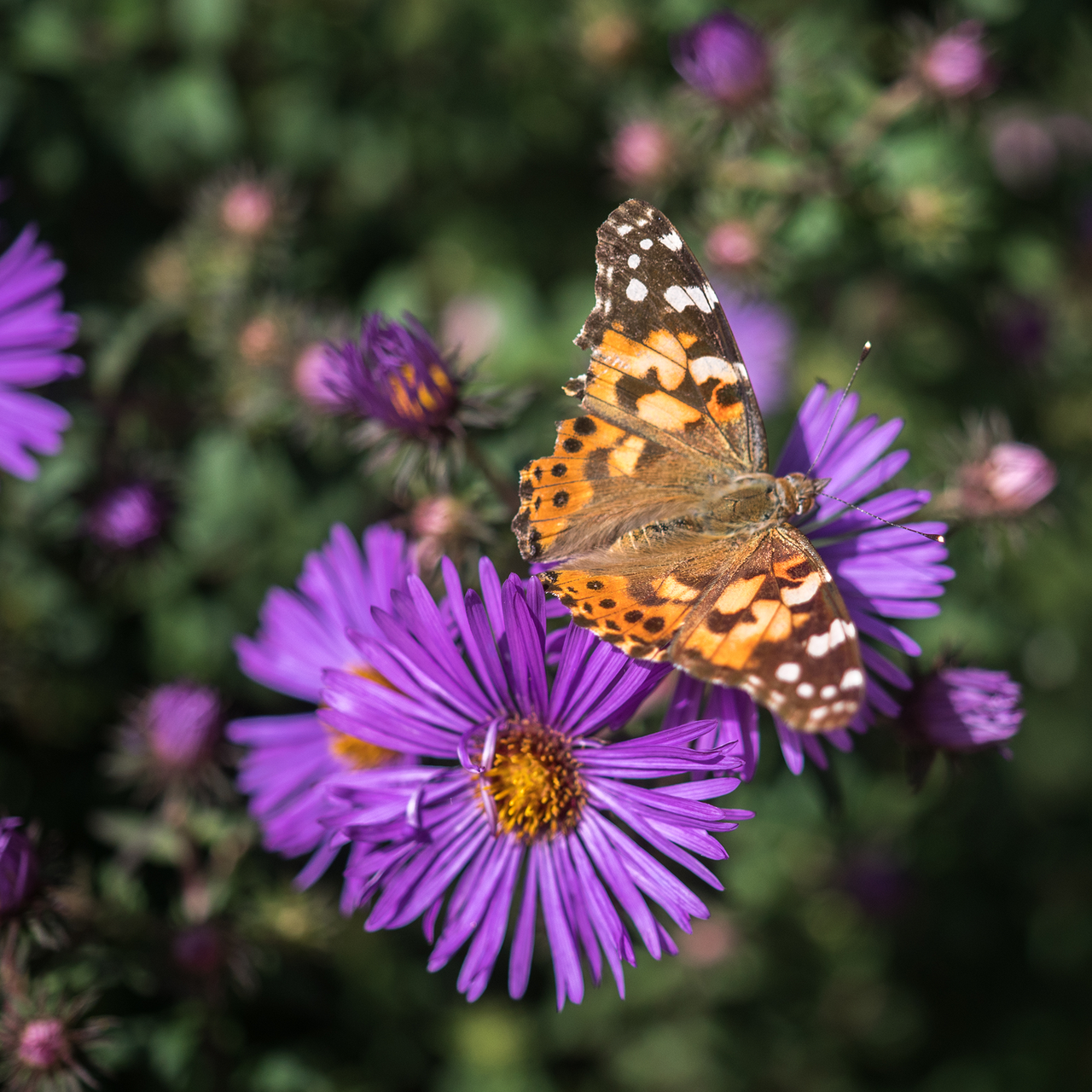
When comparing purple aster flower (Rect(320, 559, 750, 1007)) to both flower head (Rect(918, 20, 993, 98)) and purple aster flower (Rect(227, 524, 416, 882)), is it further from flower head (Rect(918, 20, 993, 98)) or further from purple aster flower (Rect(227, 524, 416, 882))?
flower head (Rect(918, 20, 993, 98))

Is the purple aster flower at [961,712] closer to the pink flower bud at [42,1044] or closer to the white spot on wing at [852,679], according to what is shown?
the white spot on wing at [852,679]

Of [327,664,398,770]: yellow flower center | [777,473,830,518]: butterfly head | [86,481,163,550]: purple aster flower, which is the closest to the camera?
[777,473,830,518]: butterfly head

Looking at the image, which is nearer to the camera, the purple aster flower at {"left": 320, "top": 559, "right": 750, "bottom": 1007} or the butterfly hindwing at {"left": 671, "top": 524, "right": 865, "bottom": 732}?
the butterfly hindwing at {"left": 671, "top": 524, "right": 865, "bottom": 732}

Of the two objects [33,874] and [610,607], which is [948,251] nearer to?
[610,607]

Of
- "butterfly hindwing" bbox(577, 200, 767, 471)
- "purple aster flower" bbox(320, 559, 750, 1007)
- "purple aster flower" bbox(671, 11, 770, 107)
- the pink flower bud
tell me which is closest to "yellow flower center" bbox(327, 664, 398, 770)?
"purple aster flower" bbox(320, 559, 750, 1007)

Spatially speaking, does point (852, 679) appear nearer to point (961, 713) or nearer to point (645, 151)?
point (961, 713)

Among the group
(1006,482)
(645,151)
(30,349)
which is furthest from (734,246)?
(30,349)
